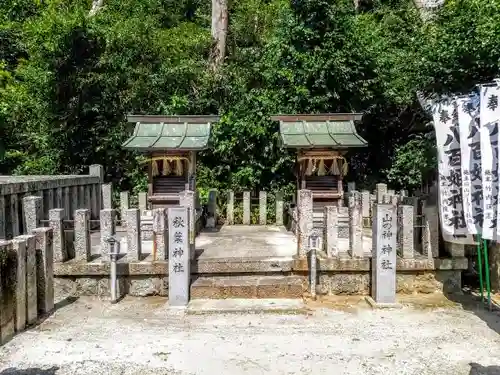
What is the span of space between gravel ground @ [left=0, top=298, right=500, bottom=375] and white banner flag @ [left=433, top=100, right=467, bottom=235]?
1.63 m

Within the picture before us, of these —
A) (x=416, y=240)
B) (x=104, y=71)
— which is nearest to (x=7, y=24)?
(x=104, y=71)

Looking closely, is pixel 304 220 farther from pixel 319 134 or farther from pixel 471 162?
pixel 319 134

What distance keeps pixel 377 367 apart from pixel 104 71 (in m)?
16.0

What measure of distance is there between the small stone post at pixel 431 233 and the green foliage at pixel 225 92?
7.32m

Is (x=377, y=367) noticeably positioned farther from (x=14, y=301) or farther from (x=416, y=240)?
(x=14, y=301)

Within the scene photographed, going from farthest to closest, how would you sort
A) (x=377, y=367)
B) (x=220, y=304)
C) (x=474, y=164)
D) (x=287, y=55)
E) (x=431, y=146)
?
1. (x=287, y=55)
2. (x=431, y=146)
3. (x=220, y=304)
4. (x=474, y=164)
5. (x=377, y=367)

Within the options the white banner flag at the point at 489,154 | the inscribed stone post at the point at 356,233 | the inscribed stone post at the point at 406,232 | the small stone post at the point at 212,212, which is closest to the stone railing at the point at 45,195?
the small stone post at the point at 212,212

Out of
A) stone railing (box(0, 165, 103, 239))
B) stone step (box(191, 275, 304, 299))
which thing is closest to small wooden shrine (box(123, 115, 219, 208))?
stone railing (box(0, 165, 103, 239))

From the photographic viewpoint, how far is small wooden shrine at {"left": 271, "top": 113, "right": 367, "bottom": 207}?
483 inches

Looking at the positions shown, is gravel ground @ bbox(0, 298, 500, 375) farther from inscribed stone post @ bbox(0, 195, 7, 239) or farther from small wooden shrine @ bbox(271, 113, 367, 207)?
small wooden shrine @ bbox(271, 113, 367, 207)

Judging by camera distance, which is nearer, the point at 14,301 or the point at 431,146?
the point at 14,301

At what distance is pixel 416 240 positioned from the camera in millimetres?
9609

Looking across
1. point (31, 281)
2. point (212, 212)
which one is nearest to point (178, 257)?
point (31, 281)

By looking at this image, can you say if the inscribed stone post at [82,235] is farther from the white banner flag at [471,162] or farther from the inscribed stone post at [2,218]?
the white banner flag at [471,162]
